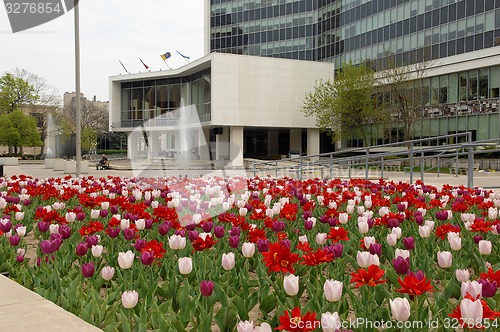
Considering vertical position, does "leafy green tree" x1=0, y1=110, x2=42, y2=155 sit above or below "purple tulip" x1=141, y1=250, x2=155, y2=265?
above

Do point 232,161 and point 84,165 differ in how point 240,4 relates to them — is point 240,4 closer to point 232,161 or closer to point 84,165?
point 232,161

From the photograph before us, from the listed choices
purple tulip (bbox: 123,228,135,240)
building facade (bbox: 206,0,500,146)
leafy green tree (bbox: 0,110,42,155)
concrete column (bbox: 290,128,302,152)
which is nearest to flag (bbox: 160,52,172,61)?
building facade (bbox: 206,0,500,146)

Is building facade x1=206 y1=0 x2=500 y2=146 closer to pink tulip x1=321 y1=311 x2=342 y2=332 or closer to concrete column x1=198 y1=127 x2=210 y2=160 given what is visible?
concrete column x1=198 y1=127 x2=210 y2=160

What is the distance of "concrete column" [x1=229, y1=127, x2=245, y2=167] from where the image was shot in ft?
181

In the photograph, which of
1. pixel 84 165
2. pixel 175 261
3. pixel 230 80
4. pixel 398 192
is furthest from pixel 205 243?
pixel 230 80

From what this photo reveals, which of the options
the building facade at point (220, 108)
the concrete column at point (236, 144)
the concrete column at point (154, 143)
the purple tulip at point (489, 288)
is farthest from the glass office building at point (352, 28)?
the purple tulip at point (489, 288)

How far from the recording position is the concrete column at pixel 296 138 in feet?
208

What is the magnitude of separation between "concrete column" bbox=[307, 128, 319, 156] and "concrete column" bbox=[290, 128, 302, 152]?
15.8 ft

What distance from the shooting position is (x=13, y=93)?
71.1 m

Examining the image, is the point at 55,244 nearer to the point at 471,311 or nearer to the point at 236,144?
the point at 471,311

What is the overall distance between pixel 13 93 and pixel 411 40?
179 ft

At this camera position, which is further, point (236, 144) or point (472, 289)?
point (236, 144)

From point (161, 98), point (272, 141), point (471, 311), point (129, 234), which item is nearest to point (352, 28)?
point (272, 141)

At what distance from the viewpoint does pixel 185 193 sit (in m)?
8.54
